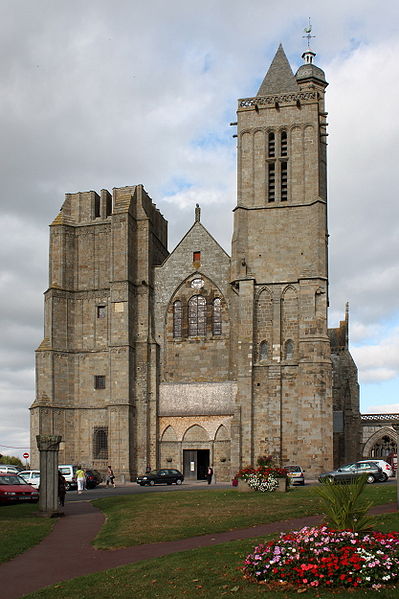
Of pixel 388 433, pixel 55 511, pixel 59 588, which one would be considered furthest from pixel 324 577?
pixel 388 433

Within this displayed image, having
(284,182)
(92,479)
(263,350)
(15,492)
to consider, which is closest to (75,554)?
(15,492)

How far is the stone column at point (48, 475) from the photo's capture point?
26500 millimetres

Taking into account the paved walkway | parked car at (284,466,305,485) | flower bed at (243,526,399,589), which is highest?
flower bed at (243,526,399,589)

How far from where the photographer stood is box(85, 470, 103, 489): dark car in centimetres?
4677

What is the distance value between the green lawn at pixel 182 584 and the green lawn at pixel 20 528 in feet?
13.0

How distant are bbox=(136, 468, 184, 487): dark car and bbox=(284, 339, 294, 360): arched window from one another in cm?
1006

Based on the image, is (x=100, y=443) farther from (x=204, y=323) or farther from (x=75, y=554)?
(x=75, y=554)

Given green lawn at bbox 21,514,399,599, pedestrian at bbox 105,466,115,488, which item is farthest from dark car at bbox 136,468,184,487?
green lawn at bbox 21,514,399,599

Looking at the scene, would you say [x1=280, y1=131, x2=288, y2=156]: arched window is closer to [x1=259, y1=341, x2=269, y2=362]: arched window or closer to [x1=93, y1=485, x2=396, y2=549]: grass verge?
[x1=259, y1=341, x2=269, y2=362]: arched window

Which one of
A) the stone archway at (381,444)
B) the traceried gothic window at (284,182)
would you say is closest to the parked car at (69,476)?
the traceried gothic window at (284,182)

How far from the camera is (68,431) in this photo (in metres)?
54.0

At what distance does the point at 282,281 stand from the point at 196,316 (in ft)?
22.1

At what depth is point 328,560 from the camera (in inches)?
516

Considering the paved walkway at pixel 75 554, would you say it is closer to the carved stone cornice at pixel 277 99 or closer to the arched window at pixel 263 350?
the arched window at pixel 263 350
